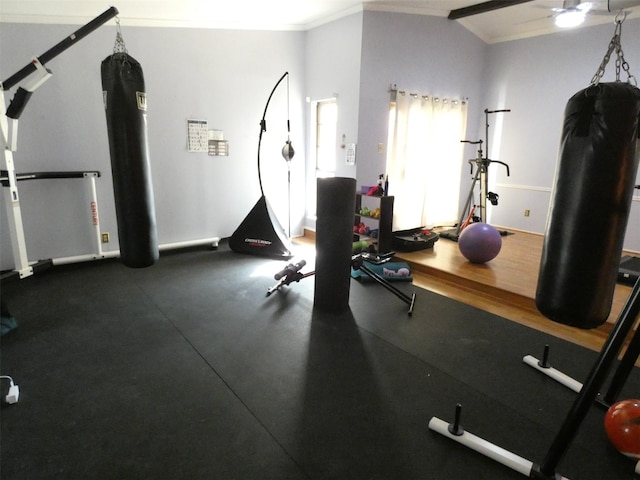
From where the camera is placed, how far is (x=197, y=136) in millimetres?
4949

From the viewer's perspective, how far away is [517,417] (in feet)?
6.82

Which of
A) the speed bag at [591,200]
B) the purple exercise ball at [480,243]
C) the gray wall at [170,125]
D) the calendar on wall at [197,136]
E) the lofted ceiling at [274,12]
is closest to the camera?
the speed bag at [591,200]

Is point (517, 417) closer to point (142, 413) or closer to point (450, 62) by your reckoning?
point (142, 413)

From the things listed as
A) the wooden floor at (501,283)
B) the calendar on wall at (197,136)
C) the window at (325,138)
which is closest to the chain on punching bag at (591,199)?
the wooden floor at (501,283)

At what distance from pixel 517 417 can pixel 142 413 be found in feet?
6.59

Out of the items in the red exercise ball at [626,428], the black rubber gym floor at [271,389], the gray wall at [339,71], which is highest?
the gray wall at [339,71]

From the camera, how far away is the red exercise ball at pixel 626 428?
175 cm

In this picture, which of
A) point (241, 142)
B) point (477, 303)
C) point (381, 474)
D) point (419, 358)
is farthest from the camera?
point (241, 142)

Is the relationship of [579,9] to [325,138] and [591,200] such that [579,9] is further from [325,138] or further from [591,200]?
[325,138]

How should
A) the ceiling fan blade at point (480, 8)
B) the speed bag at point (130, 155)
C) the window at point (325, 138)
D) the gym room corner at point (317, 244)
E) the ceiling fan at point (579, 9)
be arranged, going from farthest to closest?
the window at point (325, 138), the ceiling fan blade at point (480, 8), the ceiling fan at point (579, 9), the speed bag at point (130, 155), the gym room corner at point (317, 244)

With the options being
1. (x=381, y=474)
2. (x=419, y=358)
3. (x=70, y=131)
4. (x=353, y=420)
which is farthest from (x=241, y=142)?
(x=381, y=474)

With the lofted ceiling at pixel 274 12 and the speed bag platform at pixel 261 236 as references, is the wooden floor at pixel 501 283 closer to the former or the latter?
the speed bag platform at pixel 261 236

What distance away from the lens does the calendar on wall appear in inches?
193

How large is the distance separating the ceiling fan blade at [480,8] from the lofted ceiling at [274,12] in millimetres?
34
